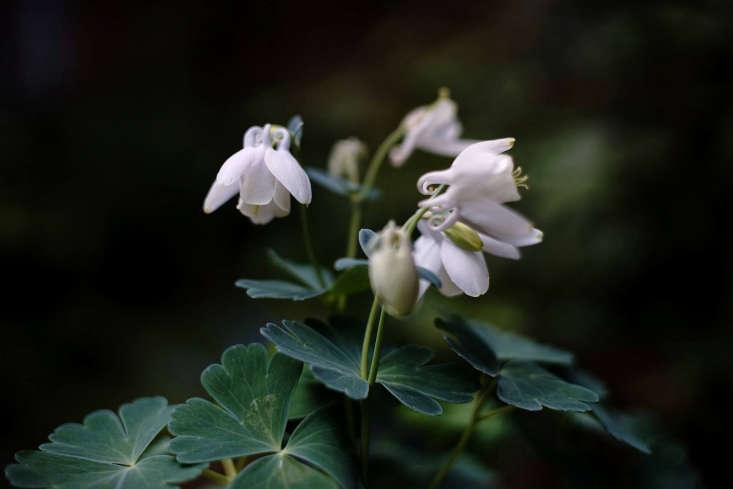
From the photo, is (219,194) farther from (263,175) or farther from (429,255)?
Answer: (429,255)

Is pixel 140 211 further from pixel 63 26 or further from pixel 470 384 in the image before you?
pixel 470 384

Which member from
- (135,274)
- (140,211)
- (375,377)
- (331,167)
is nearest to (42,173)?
(140,211)

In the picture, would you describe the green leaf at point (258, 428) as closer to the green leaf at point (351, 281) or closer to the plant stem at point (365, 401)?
the plant stem at point (365, 401)

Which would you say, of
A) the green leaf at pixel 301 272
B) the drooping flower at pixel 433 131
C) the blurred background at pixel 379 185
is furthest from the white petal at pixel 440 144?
the blurred background at pixel 379 185

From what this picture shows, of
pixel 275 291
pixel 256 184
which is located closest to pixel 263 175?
pixel 256 184

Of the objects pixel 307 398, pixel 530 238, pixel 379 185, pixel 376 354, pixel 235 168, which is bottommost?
pixel 379 185

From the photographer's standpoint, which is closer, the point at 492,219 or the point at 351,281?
the point at 492,219
